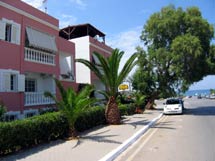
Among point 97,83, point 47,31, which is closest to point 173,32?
point 97,83

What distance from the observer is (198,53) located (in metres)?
28.7

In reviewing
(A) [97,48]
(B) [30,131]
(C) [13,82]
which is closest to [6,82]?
Answer: (C) [13,82]

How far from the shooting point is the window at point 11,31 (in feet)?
58.2

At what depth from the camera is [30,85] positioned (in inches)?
880

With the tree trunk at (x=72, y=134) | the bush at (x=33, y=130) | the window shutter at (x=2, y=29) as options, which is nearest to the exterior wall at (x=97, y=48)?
the window shutter at (x=2, y=29)

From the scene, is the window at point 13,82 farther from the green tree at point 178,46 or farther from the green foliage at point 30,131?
the green tree at point 178,46

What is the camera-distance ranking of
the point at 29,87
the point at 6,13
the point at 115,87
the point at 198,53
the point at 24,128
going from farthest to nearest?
the point at 198,53 < the point at 29,87 < the point at 115,87 < the point at 6,13 < the point at 24,128

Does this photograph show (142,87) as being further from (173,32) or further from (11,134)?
(11,134)

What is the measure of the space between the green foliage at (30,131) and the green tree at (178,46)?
1930cm

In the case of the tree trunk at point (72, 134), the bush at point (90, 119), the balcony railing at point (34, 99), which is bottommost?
the tree trunk at point (72, 134)

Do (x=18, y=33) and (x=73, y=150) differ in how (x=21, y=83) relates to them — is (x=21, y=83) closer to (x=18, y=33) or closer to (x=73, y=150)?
(x=18, y=33)

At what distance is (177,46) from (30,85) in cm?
1493

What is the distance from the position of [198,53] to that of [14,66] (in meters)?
18.0

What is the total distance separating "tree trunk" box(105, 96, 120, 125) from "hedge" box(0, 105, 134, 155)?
10.9 feet
